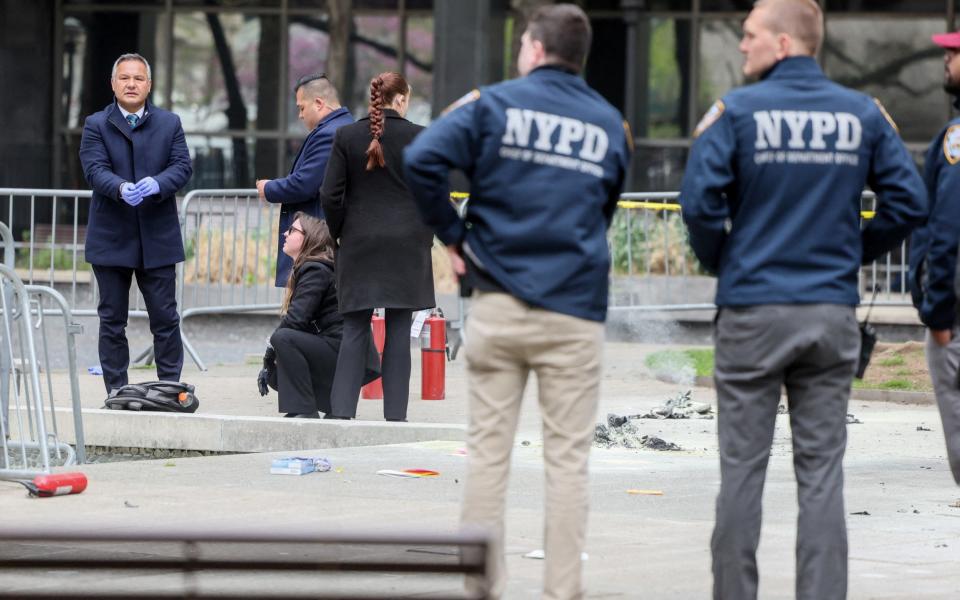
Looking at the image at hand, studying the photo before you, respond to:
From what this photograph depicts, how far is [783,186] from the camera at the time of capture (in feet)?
17.2

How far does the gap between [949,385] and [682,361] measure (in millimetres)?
7928

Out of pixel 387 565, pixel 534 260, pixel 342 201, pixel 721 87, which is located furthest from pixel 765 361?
pixel 721 87

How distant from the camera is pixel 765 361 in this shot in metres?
5.25

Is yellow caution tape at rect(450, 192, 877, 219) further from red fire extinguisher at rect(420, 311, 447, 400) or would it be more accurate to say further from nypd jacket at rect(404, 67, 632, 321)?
nypd jacket at rect(404, 67, 632, 321)

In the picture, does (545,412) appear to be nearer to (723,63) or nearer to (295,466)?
(295,466)

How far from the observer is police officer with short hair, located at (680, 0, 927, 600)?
5230mm

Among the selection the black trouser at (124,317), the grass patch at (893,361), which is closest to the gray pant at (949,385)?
the black trouser at (124,317)

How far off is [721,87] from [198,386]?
1385cm

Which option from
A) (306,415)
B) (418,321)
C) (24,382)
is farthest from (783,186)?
(418,321)

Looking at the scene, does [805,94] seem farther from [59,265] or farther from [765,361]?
[59,265]

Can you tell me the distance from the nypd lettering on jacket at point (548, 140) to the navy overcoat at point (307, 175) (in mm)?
5226

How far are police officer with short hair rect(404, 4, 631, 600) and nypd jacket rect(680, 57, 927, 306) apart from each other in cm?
34

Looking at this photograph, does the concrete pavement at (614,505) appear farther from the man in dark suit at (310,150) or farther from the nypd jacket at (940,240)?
the man in dark suit at (310,150)

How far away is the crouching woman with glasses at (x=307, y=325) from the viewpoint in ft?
33.5
